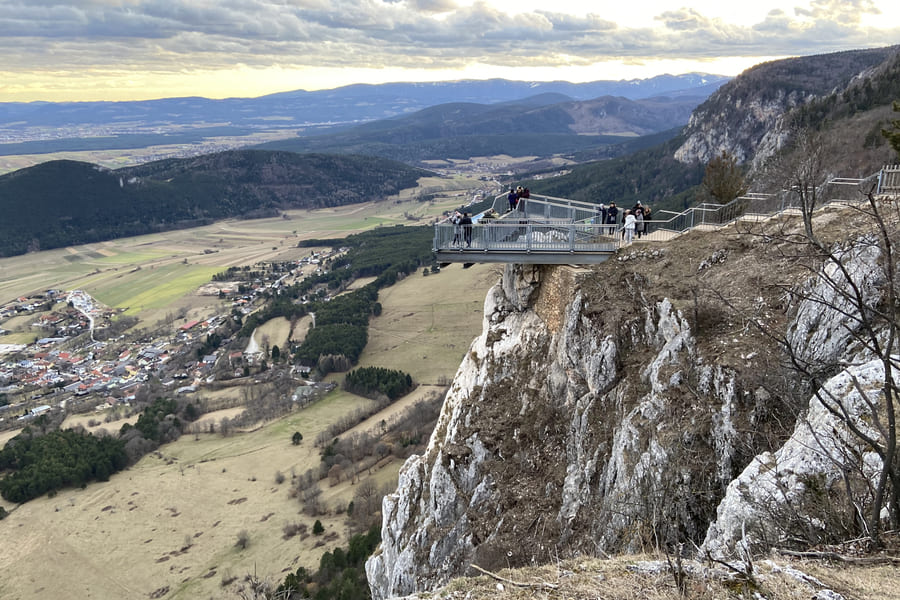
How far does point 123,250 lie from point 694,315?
18272 cm

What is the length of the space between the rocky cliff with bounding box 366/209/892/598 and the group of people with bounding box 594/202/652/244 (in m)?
1.44

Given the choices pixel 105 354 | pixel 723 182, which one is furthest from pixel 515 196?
pixel 105 354

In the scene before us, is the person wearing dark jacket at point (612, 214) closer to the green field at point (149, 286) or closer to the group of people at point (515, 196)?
the group of people at point (515, 196)

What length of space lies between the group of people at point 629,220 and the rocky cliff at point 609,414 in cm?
144

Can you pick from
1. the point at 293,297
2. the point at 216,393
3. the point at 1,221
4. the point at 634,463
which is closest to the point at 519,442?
the point at 634,463

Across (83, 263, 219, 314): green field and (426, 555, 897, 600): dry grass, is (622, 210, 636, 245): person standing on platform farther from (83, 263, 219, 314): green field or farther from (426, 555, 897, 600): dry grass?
(83, 263, 219, 314): green field

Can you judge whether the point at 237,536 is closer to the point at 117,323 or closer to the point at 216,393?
the point at 216,393

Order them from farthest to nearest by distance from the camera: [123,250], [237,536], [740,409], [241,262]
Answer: [123,250] < [241,262] < [237,536] < [740,409]

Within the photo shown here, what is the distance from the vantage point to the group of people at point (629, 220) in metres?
20.7

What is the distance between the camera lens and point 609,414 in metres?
15.9

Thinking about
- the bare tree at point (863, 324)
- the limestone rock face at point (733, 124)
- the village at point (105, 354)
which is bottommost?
the village at point (105, 354)

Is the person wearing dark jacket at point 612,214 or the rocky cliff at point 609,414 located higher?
the person wearing dark jacket at point 612,214

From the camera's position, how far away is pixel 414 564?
18328 millimetres

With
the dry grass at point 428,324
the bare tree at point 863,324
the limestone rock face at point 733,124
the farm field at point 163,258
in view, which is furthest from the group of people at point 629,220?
the limestone rock face at point 733,124
